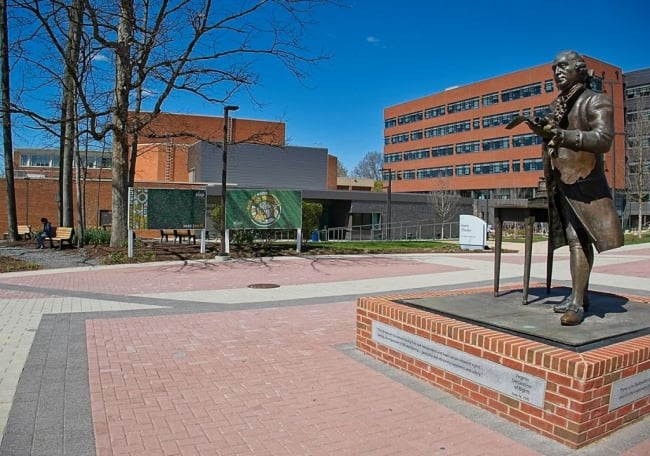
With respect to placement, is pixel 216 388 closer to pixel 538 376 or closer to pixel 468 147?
pixel 538 376

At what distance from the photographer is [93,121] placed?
17.3 m

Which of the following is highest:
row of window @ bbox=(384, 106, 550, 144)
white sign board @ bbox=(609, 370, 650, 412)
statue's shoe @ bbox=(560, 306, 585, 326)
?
row of window @ bbox=(384, 106, 550, 144)

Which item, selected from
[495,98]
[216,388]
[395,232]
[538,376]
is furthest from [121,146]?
[495,98]

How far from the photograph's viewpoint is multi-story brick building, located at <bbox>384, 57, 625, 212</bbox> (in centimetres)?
6228

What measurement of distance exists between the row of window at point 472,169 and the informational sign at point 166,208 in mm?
40380

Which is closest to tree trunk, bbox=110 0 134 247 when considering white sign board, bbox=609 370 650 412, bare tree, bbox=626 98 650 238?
white sign board, bbox=609 370 650 412

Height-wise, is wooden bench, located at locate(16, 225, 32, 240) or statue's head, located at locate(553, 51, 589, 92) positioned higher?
statue's head, located at locate(553, 51, 589, 92)

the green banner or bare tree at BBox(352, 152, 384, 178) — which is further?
bare tree at BBox(352, 152, 384, 178)

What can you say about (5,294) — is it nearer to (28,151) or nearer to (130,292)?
(130,292)

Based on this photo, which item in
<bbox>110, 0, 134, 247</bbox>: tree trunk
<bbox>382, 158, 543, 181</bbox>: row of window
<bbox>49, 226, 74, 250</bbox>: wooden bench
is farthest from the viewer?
<bbox>382, 158, 543, 181</bbox>: row of window

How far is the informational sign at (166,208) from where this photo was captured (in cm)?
1680

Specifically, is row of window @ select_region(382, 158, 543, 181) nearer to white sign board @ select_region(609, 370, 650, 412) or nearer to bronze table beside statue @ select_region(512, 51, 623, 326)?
bronze table beside statue @ select_region(512, 51, 623, 326)

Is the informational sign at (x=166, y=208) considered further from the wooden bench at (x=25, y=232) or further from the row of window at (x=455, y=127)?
the row of window at (x=455, y=127)

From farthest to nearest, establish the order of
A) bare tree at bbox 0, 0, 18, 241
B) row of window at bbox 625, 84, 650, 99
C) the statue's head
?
row of window at bbox 625, 84, 650, 99
bare tree at bbox 0, 0, 18, 241
the statue's head
